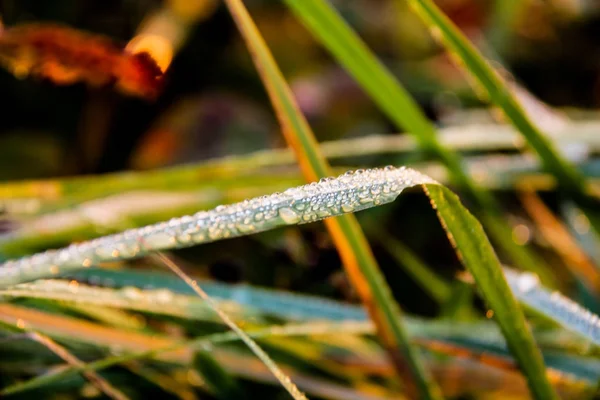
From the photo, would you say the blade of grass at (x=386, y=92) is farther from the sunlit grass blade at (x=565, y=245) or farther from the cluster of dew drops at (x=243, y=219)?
the cluster of dew drops at (x=243, y=219)

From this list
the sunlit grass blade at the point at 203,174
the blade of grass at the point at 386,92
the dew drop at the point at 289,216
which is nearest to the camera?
the dew drop at the point at 289,216

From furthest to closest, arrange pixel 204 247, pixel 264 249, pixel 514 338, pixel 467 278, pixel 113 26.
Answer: pixel 113 26, pixel 204 247, pixel 264 249, pixel 467 278, pixel 514 338

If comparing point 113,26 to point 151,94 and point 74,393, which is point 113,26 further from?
point 74,393

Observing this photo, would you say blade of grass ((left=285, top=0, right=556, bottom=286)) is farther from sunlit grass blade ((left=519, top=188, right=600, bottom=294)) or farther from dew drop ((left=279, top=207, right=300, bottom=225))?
dew drop ((left=279, top=207, right=300, bottom=225))

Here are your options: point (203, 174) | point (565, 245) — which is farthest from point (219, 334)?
point (565, 245)

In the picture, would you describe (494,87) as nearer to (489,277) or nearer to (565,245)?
(489,277)

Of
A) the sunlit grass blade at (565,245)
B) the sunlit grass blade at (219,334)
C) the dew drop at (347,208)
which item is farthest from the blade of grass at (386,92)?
the dew drop at (347,208)

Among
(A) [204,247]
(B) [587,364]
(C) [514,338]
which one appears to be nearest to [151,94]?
(A) [204,247]
